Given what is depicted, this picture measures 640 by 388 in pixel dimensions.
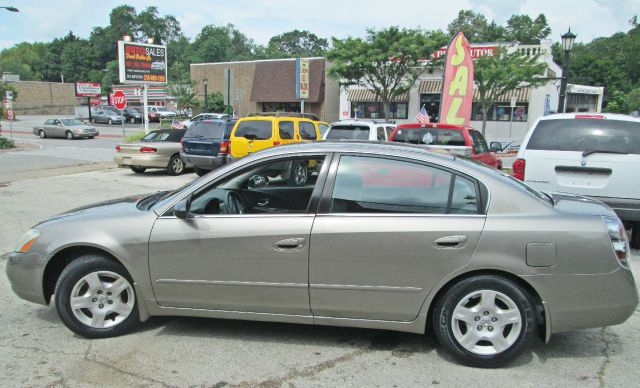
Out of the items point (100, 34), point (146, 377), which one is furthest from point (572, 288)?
point (100, 34)

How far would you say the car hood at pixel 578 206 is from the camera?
11.2 feet

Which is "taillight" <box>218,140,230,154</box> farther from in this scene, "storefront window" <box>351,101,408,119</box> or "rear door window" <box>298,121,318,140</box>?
"storefront window" <box>351,101,408,119</box>

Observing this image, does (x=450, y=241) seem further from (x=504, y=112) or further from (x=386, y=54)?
(x=504, y=112)

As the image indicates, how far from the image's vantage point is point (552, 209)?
335 centimetres

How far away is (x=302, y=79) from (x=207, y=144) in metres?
→ 24.8

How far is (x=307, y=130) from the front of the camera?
13320mm

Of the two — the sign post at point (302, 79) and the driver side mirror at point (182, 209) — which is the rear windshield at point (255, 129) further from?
the sign post at point (302, 79)

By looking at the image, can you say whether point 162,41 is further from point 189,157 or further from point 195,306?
point 195,306

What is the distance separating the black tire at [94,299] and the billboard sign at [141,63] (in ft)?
71.5

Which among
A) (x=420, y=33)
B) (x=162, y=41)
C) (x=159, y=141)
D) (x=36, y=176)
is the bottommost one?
(x=36, y=176)

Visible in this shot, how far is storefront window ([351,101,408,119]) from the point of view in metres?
34.0

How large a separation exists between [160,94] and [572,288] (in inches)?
2548

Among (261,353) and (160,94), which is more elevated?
(160,94)

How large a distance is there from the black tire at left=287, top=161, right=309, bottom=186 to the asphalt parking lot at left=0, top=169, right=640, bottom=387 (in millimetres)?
1293
